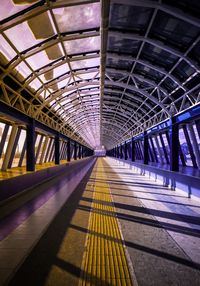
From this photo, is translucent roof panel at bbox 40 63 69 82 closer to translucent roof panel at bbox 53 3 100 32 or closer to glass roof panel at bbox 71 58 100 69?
glass roof panel at bbox 71 58 100 69

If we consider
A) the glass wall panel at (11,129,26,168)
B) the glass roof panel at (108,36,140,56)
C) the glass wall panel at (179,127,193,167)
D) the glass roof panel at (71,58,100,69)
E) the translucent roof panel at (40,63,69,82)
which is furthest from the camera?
the glass wall panel at (179,127,193,167)

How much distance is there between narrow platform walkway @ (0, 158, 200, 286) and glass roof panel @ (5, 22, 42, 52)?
6.89 meters

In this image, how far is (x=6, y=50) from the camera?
10.9 m

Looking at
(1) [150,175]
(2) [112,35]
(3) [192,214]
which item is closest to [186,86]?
(2) [112,35]

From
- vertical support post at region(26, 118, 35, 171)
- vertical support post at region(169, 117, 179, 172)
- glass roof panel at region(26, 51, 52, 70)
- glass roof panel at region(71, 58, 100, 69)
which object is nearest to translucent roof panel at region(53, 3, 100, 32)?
glass roof panel at region(26, 51, 52, 70)

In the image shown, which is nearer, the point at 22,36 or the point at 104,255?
the point at 104,255

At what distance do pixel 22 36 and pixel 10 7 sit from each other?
85.5 inches

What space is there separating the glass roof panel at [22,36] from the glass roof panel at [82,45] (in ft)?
6.14

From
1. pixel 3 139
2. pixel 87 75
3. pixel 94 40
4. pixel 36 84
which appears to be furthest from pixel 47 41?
pixel 3 139

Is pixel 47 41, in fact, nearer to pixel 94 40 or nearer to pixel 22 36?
pixel 22 36

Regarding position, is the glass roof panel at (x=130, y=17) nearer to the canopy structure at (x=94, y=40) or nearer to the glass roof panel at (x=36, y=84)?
the canopy structure at (x=94, y=40)

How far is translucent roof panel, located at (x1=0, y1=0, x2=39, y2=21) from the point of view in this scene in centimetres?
816

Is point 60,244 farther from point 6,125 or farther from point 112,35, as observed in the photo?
point 6,125

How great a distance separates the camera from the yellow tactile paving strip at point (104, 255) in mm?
4055
